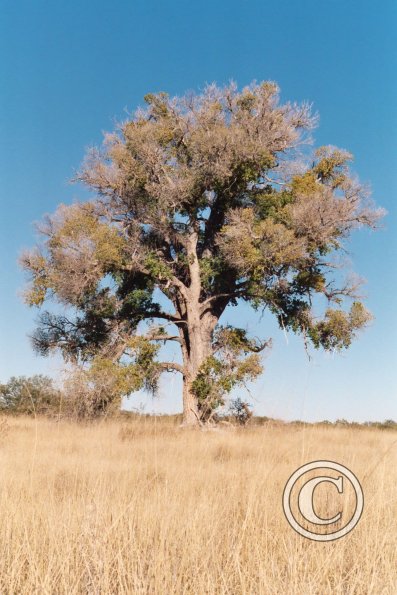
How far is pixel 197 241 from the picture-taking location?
17766mm

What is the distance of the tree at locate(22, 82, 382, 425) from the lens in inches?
615

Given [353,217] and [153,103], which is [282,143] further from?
[153,103]

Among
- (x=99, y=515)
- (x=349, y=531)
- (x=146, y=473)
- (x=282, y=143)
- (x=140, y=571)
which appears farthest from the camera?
(x=282, y=143)

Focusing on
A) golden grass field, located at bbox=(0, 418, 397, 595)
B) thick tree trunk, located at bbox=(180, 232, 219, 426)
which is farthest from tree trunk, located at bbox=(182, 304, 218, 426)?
golden grass field, located at bbox=(0, 418, 397, 595)

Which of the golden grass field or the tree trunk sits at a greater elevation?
the tree trunk

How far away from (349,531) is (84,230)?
44.3 feet

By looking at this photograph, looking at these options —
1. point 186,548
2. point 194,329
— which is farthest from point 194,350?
point 186,548

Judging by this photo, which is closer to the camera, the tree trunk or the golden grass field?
the golden grass field

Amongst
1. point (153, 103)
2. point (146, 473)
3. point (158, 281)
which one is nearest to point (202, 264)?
point (158, 281)

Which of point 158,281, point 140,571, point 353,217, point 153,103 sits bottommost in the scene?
point 140,571

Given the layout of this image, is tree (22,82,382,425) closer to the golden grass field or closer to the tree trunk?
the tree trunk

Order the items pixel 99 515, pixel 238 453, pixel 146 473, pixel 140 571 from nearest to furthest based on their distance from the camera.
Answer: pixel 140 571 < pixel 99 515 < pixel 146 473 < pixel 238 453

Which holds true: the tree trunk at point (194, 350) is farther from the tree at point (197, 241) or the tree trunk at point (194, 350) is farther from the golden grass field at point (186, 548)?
the golden grass field at point (186, 548)

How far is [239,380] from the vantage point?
1585cm
